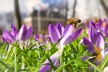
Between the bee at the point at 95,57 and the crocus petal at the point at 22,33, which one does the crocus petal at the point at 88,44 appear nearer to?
the bee at the point at 95,57

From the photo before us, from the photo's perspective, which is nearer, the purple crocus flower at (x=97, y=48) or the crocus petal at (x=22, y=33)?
the purple crocus flower at (x=97, y=48)

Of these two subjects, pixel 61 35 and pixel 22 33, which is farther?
pixel 22 33

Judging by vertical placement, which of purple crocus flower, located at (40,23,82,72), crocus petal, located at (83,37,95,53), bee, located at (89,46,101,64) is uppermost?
purple crocus flower, located at (40,23,82,72)

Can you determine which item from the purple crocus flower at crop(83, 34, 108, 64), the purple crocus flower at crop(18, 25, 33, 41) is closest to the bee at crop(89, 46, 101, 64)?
the purple crocus flower at crop(83, 34, 108, 64)

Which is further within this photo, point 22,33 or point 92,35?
point 22,33

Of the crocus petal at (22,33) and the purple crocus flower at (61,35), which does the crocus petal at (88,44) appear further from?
the crocus petal at (22,33)

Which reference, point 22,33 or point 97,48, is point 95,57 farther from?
point 22,33

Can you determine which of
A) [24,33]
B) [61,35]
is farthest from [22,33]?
[61,35]

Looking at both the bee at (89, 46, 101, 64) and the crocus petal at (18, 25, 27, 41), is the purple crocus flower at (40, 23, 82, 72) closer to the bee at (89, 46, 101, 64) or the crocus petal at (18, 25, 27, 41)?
the bee at (89, 46, 101, 64)

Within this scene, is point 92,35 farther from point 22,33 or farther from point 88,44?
point 22,33

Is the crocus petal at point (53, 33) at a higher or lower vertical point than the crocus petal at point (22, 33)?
higher

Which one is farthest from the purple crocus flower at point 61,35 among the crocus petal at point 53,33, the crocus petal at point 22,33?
the crocus petal at point 22,33

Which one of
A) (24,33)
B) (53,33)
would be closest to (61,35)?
(53,33)

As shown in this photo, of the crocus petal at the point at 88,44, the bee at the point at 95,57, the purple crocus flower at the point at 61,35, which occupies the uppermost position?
the purple crocus flower at the point at 61,35
